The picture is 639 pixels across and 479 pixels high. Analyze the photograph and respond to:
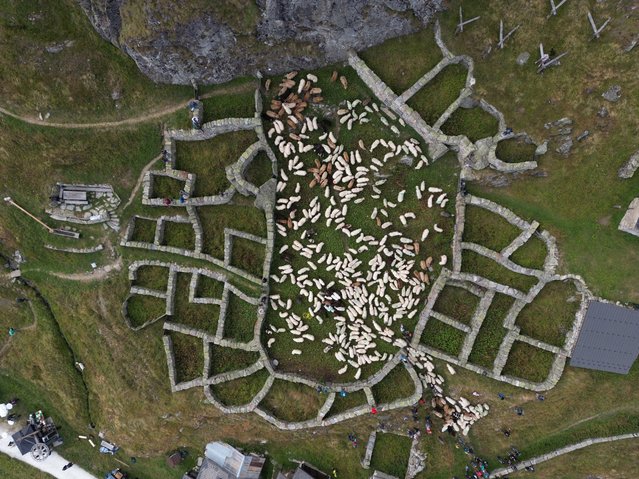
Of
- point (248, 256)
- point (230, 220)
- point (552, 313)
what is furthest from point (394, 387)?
point (230, 220)

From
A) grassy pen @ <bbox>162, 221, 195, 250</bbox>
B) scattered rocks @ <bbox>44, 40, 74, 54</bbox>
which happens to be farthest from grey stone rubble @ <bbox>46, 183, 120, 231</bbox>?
scattered rocks @ <bbox>44, 40, 74, 54</bbox>

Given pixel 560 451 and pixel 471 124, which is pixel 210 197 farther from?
pixel 560 451

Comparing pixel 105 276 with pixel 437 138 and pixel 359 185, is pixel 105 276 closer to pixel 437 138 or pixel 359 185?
pixel 359 185

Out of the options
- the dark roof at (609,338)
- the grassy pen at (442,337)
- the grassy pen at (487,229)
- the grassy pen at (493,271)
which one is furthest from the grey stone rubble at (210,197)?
the dark roof at (609,338)

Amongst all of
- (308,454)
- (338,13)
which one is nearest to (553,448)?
(308,454)

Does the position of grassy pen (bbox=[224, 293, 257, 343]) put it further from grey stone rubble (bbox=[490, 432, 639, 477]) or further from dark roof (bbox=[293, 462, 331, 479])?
grey stone rubble (bbox=[490, 432, 639, 477])

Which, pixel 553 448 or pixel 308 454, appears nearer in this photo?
pixel 553 448
